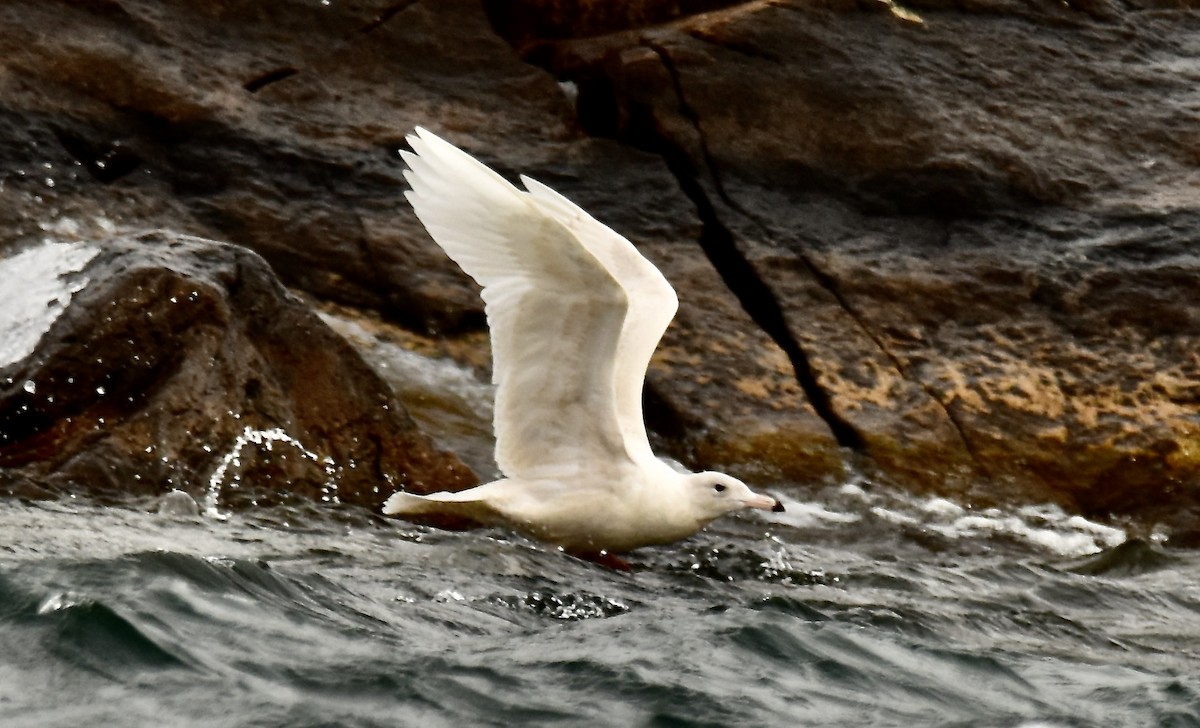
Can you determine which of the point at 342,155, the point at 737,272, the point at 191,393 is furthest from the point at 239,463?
the point at 737,272

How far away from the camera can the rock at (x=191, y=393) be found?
7.28 meters

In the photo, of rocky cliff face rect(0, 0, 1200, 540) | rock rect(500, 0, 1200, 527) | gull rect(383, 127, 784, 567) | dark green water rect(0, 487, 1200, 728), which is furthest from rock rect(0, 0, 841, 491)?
gull rect(383, 127, 784, 567)

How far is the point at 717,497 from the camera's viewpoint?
7676 millimetres

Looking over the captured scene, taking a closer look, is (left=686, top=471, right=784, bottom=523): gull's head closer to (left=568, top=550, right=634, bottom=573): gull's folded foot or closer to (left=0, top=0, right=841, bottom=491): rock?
(left=568, top=550, right=634, bottom=573): gull's folded foot

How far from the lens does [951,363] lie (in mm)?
10008

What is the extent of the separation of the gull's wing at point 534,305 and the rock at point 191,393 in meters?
0.70

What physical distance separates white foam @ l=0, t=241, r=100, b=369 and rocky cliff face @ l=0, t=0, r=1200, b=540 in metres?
1.50

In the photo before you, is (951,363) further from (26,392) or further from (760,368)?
(26,392)

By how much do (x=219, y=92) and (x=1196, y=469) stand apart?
5.71 meters

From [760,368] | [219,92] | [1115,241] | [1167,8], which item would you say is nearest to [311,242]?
[219,92]

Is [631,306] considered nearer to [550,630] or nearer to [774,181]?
[550,630]

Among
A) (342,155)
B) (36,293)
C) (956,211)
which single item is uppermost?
(36,293)

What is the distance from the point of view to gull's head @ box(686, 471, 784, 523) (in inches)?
302

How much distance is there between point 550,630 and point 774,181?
5.04m
